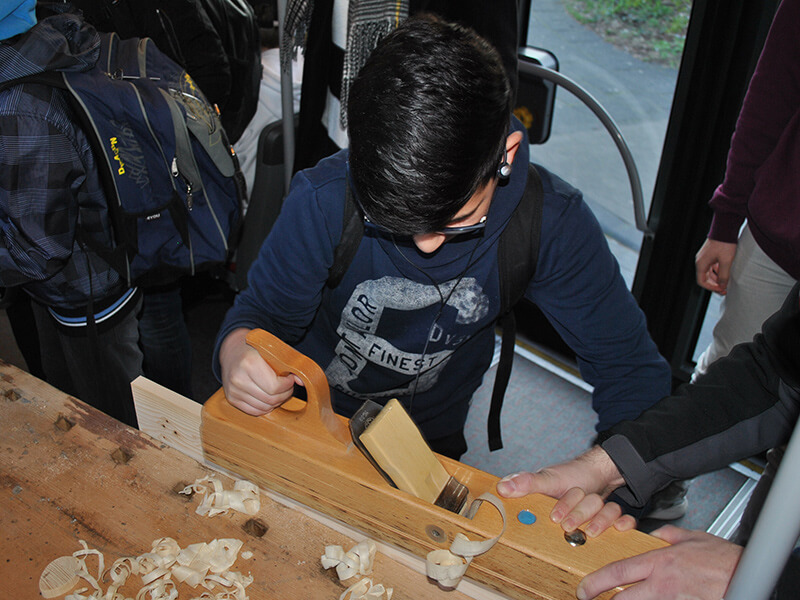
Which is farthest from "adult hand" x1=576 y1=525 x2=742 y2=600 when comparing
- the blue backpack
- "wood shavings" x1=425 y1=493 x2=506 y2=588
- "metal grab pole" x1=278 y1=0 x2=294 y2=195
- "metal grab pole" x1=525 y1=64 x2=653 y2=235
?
"metal grab pole" x1=278 y1=0 x2=294 y2=195

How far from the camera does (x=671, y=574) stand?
80 cm

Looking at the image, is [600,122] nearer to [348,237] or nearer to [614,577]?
[348,237]

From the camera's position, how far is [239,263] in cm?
261

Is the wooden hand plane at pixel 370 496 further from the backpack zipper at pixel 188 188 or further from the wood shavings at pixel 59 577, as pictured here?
the backpack zipper at pixel 188 188

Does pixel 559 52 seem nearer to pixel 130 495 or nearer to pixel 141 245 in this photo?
pixel 141 245

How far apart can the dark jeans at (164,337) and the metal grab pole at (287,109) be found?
590mm

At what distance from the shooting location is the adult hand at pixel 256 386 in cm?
96

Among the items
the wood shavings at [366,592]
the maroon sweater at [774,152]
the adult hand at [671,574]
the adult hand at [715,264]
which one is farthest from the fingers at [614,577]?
the adult hand at [715,264]

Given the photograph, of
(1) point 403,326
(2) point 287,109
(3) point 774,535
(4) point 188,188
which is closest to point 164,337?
(4) point 188,188

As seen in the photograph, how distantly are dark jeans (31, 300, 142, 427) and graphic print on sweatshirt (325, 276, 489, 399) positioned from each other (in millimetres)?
829

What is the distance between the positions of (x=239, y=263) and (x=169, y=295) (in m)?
0.45

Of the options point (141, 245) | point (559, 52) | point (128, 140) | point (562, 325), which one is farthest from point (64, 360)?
point (559, 52)

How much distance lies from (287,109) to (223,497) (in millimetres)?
1644

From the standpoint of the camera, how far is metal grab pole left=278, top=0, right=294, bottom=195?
7.14 feet
